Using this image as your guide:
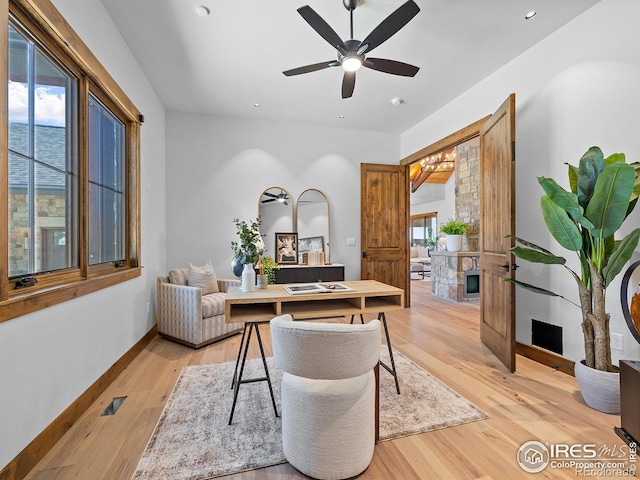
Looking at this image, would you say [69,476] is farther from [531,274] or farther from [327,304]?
[531,274]

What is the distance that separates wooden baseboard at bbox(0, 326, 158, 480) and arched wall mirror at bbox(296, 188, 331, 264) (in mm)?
2836

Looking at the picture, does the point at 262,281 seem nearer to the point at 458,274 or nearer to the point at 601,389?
the point at 601,389

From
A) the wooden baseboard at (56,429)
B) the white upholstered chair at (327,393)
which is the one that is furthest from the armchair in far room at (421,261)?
the white upholstered chair at (327,393)

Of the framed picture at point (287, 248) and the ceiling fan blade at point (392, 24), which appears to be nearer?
the ceiling fan blade at point (392, 24)

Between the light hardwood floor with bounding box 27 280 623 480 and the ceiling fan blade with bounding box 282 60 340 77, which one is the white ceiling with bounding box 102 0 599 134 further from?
the light hardwood floor with bounding box 27 280 623 480

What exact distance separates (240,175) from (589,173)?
404 cm

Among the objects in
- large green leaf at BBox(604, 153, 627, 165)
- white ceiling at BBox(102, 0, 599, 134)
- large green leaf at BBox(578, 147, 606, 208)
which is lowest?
large green leaf at BBox(578, 147, 606, 208)

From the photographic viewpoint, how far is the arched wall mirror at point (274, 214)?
4762 mm

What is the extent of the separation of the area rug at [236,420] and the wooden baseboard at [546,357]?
1.17m

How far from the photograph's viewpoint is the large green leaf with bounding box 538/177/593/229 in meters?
2.01

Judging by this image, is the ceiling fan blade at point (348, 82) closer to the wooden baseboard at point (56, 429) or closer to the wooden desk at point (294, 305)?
the wooden desk at point (294, 305)

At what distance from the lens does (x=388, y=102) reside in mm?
4117

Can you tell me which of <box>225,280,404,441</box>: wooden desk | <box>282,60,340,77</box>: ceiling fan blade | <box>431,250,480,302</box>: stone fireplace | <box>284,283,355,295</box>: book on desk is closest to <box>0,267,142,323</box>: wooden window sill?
<box>225,280,404,441</box>: wooden desk

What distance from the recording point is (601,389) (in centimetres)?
202
